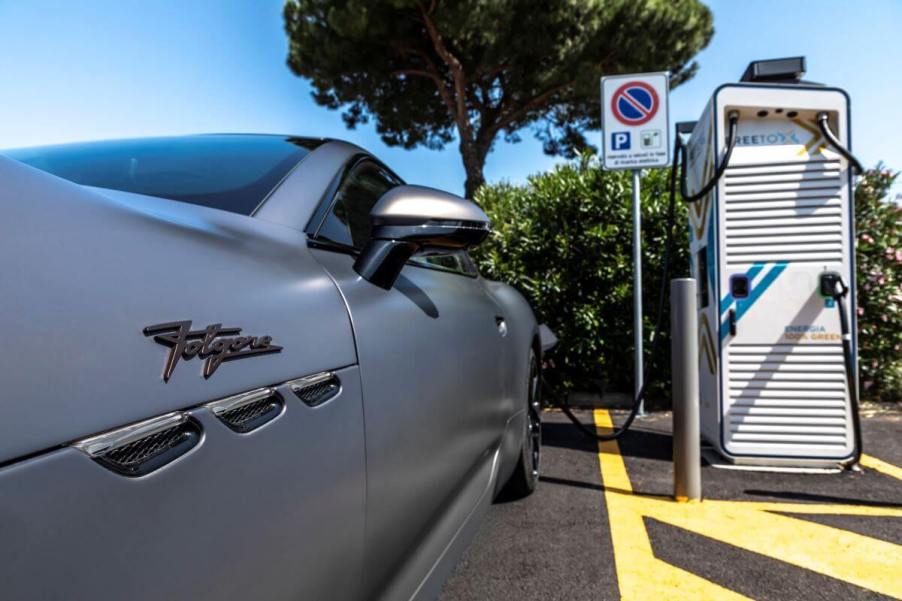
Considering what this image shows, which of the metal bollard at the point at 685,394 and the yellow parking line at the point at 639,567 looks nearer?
the yellow parking line at the point at 639,567

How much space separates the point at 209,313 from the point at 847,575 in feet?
8.00

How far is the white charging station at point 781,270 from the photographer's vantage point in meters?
3.63

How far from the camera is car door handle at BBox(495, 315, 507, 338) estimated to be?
2.32 metres

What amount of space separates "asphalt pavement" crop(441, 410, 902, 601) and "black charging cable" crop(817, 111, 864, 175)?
5.66 feet

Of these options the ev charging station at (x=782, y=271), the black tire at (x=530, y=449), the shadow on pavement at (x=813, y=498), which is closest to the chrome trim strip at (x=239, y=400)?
the black tire at (x=530, y=449)

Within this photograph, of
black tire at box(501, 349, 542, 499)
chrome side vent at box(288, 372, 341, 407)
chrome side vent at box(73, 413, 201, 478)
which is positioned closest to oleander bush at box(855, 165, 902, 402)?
black tire at box(501, 349, 542, 499)

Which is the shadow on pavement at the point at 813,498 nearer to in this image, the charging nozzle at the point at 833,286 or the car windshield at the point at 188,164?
the charging nozzle at the point at 833,286

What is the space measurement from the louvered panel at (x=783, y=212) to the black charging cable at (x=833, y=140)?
0.27 ft

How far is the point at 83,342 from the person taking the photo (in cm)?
62

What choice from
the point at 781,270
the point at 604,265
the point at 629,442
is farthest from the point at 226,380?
the point at 604,265

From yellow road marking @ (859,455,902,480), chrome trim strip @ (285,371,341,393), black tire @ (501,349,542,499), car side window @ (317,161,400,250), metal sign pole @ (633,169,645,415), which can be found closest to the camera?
chrome trim strip @ (285,371,341,393)

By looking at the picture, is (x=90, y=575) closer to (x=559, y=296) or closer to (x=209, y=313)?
(x=209, y=313)

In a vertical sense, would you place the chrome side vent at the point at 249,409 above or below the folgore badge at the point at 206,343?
below

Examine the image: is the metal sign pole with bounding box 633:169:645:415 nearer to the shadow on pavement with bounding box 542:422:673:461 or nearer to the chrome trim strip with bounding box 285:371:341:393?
the shadow on pavement with bounding box 542:422:673:461
